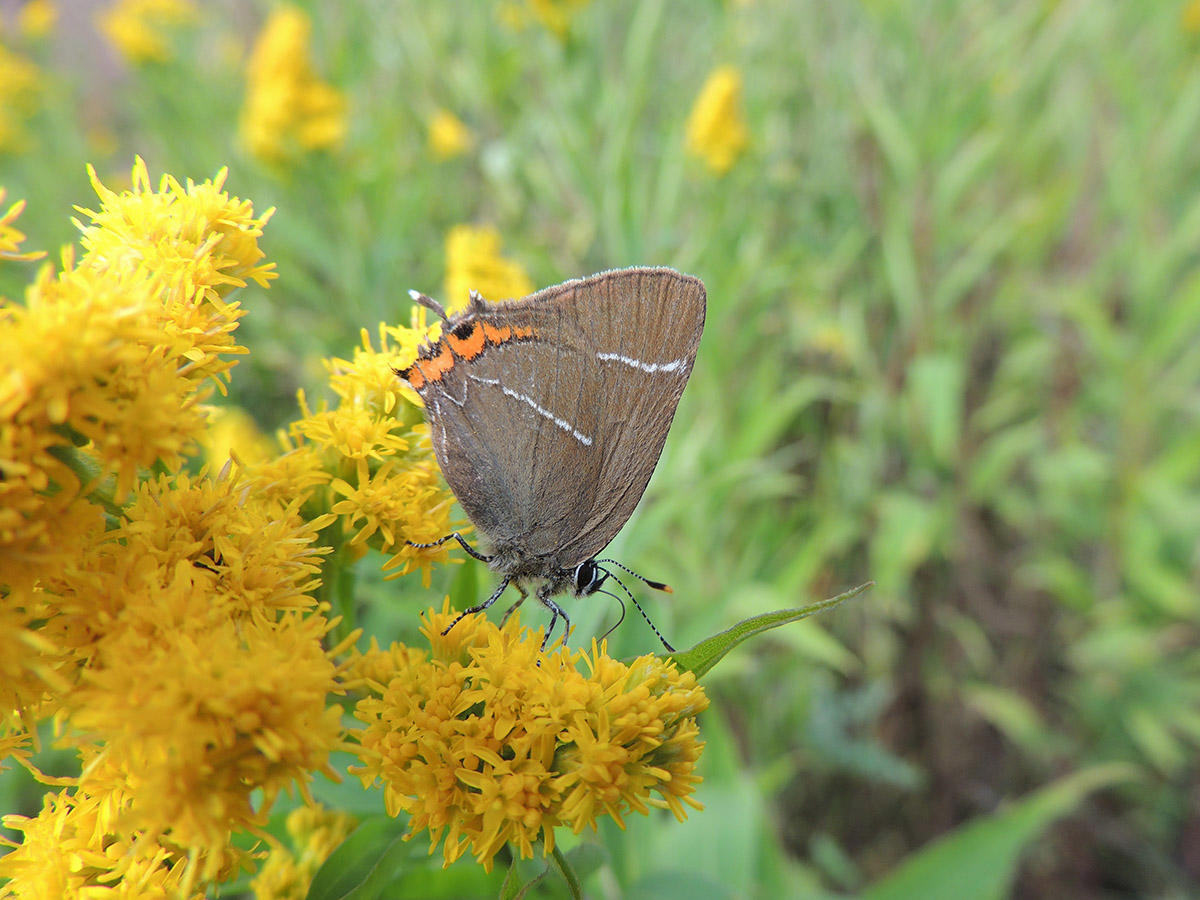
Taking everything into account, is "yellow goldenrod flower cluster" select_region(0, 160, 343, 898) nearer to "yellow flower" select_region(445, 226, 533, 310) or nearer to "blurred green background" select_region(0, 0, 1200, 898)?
"yellow flower" select_region(445, 226, 533, 310)

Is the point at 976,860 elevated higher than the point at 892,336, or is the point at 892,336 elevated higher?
the point at 892,336

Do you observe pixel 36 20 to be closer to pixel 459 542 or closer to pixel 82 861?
pixel 459 542

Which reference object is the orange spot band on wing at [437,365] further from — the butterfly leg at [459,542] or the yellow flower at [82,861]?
the yellow flower at [82,861]

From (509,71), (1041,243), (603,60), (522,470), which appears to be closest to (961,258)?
(1041,243)

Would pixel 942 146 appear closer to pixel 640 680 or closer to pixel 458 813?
pixel 640 680

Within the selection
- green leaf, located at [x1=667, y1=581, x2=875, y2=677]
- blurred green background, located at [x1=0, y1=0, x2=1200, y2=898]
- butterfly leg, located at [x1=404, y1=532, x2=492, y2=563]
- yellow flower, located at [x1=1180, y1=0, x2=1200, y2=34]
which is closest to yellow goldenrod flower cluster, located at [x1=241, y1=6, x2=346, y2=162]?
blurred green background, located at [x1=0, y1=0, x2=1200, y2=898]

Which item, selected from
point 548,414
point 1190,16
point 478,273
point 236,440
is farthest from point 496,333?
point 1190,16
